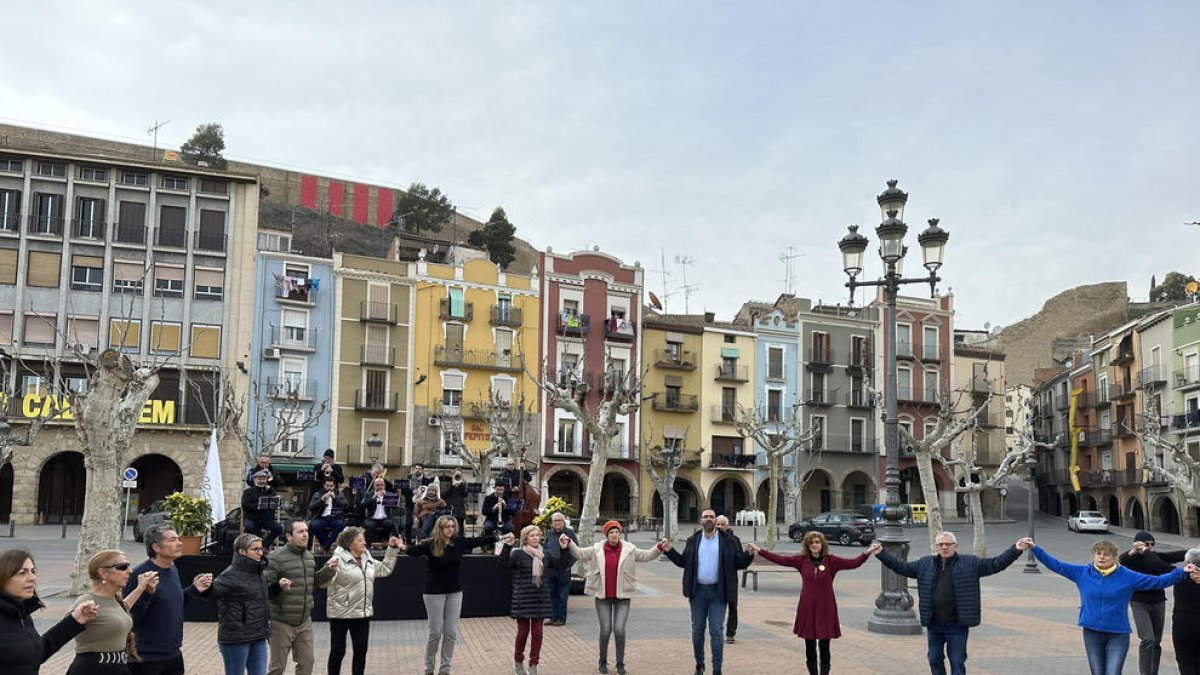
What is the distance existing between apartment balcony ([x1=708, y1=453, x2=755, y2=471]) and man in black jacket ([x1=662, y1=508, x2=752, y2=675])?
44.1 meters

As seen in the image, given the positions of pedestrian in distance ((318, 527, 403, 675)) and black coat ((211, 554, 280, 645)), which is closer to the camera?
black coat ((211, 554, 280, 645))

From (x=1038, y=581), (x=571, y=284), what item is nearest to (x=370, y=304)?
(x=571, y=284)

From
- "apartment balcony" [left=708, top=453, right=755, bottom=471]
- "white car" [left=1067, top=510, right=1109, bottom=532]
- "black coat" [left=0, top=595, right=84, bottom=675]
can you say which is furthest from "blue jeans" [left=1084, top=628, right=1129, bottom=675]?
"apartment balcony" [left=708, top=453, right=755, bottom=471]

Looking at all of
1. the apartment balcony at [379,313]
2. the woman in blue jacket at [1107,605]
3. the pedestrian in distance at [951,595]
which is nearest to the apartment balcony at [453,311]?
the apartment balcony at [379,313]

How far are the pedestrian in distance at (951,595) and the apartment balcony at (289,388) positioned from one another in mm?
37009

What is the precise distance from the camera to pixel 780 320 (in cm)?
5766

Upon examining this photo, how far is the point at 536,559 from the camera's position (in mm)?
11164

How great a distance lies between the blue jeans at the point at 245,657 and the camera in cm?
806

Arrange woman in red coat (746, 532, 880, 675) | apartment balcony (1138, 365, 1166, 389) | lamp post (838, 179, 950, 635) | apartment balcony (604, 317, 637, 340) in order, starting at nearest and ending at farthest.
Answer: woman in red coat (746, 532, 880, 675)
lamp post (838, 179, 950, 635)
apartment balcony (1138, 365, 1166, 389)
apartment balcony (604, 317, 637, 340)

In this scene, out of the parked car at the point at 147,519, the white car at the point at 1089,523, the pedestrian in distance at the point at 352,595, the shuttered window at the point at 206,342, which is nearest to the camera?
the pedestrian in distance at the point at 352,595

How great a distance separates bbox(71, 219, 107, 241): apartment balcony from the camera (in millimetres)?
43938

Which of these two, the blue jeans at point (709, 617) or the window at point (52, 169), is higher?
the window at point (52, 169)

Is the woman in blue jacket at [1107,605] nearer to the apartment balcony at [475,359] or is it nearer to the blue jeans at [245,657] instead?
the blue jeans at [245,657]

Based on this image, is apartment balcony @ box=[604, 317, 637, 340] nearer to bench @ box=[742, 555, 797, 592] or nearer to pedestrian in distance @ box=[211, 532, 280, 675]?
bench @ box=[742, 555, 797, 592]
